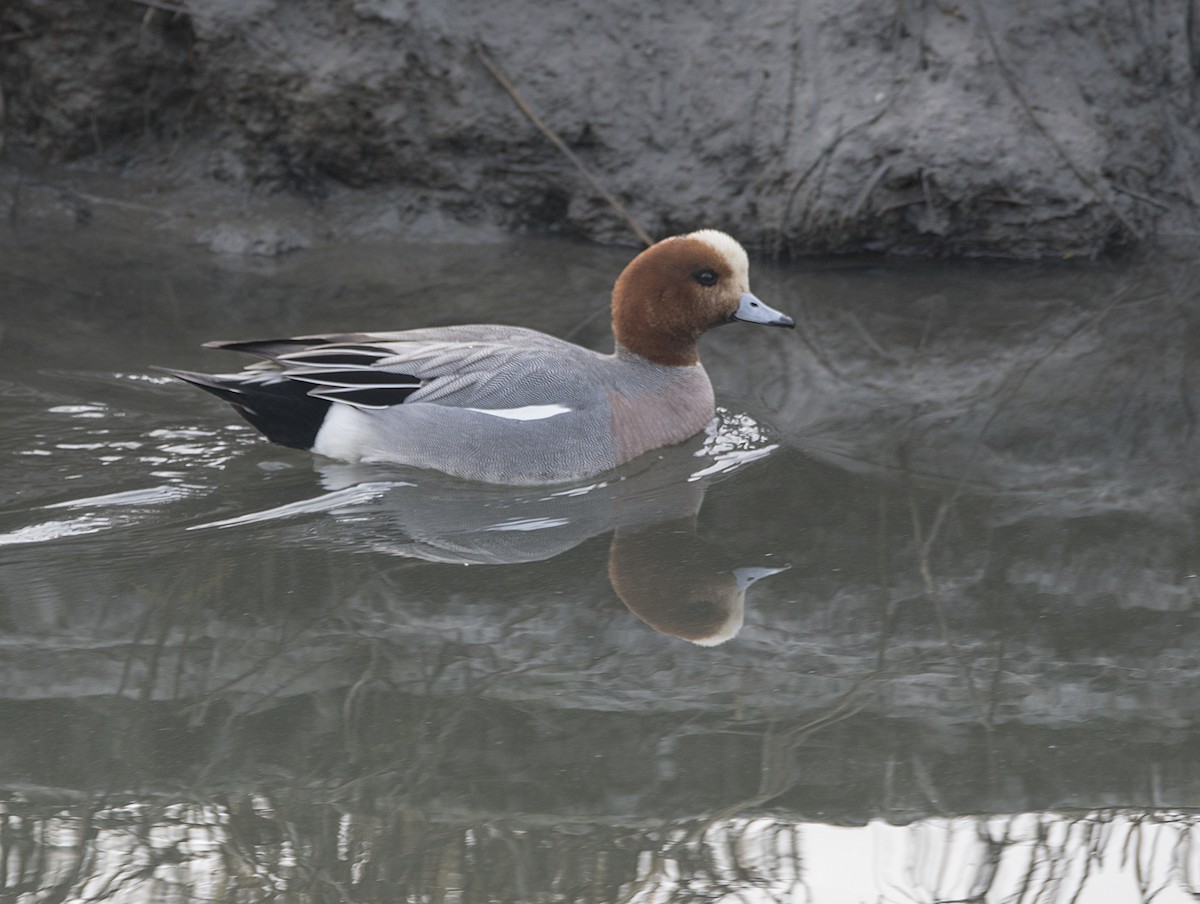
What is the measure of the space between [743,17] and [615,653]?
472 cm

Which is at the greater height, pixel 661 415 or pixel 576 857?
pixel 661 415

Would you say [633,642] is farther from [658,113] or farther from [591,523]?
[658,113]

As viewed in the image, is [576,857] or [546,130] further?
[546,130]

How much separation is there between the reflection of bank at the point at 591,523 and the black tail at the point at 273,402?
166mm

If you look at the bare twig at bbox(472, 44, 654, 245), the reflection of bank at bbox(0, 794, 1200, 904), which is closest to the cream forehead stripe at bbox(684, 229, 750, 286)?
the bare twig at bbox(472, 44, 654, 245)

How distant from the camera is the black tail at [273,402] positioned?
4.75 meters

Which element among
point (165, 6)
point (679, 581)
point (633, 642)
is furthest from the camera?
point (165, 6)

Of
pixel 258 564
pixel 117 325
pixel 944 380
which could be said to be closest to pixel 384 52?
pixel 117 325

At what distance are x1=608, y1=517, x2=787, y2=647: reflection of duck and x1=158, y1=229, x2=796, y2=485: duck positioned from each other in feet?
1.74

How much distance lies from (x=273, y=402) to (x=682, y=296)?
1432 millimetres

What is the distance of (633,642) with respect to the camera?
3635 millimetres

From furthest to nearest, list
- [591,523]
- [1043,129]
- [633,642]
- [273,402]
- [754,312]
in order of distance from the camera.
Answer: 1. [1043,129]
2. [754,312]
3. [273,402]
4. [591,523]
5. [633,642]

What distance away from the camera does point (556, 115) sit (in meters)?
7.47

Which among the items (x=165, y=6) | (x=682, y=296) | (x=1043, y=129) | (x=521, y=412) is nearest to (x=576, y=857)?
(x=521, y=412)
